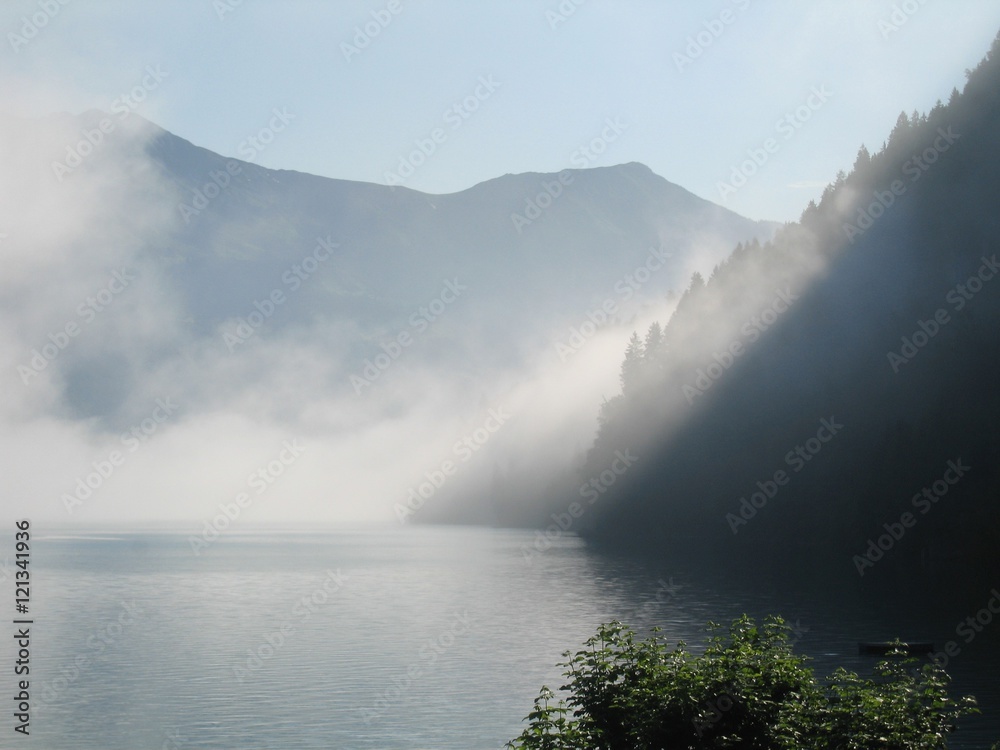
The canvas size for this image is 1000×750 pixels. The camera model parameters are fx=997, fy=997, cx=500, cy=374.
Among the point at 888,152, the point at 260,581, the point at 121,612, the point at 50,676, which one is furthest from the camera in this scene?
the point at 888,152

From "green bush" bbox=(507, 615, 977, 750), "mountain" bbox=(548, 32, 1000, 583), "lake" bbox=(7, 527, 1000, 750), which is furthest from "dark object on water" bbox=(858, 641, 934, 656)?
"mountain" bbox=(548, 32, 1000, 583)

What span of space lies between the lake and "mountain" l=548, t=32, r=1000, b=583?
2094cm

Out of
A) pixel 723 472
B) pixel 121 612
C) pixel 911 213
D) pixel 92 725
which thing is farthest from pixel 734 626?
pixel 911 213

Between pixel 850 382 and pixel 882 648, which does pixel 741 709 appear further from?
pixel 850 382

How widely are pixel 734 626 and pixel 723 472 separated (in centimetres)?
15063

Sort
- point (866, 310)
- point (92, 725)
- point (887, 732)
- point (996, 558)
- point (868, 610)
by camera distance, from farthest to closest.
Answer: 1. point (866, 310)
2. point (996, 558)
3. point (868, 610)
4. point (92, 725)
5. point (887, 732)

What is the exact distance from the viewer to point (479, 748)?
41.8 meters

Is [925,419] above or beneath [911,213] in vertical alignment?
beneath

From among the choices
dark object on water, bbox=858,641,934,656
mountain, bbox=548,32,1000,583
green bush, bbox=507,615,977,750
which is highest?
mountain, bbox=548,32,1000,583

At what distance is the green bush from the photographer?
20219 mm

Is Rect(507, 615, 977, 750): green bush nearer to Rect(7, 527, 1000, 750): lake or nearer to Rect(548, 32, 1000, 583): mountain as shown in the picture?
Rect(7, 527, 1000, 750): lake

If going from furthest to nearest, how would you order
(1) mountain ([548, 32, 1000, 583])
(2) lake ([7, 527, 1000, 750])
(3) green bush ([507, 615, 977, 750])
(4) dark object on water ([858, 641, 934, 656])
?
1. (1) mountain ([548, 32, 1000, 583])
2. (4) dark object on water ([858, 641, 934, 656])
3. (2) lake ([7, 527, 1000, 750])
4. (3) green bush ([507, 615, 977, 750])

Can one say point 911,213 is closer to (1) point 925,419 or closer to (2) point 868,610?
(1) point 925,419

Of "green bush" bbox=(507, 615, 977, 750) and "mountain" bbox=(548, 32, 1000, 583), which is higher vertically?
"mountain" bbox=(548, 32, 1000, 583)
